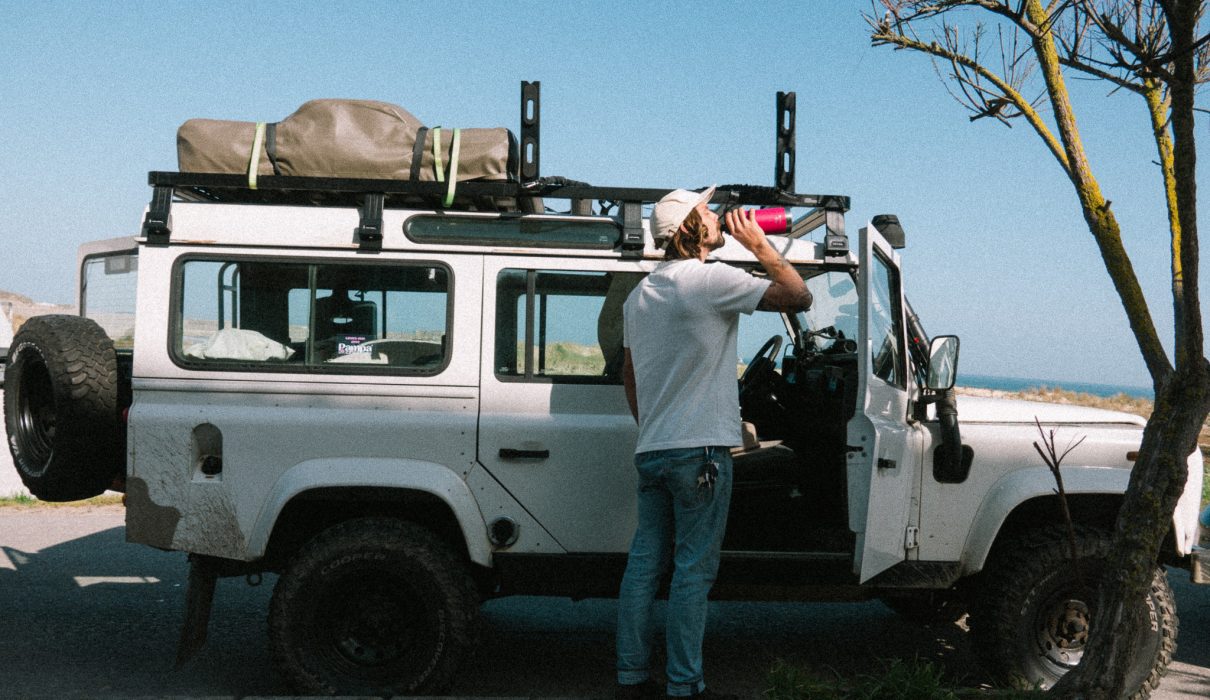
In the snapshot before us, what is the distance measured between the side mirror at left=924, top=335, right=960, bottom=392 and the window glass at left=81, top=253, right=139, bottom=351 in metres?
3.65

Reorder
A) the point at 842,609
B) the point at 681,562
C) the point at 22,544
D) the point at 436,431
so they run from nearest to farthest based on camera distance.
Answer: the point at 681,562, the point at 436,431, the point at 842,609, the point at 22,544

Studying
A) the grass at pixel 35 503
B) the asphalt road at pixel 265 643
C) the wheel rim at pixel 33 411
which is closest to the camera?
the wheel rim at pixel 33 411

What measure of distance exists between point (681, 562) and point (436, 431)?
1170 millimetres

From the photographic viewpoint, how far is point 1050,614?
411cm

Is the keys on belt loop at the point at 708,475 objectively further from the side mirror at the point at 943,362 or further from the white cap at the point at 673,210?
the side mirror at the point at 943,362

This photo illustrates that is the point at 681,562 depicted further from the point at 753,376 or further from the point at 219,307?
the point at 219,307

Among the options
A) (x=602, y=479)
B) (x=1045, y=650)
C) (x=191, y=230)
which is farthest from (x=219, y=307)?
(x=1045, y=650)

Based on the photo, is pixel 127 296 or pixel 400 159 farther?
pixel 127 296

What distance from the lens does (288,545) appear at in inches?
166

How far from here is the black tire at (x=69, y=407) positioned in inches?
158

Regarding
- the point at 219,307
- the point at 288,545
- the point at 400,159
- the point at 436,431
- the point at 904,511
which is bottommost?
the point at 288,545

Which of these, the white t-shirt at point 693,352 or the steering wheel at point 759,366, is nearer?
the white t-shirt at point 693,352

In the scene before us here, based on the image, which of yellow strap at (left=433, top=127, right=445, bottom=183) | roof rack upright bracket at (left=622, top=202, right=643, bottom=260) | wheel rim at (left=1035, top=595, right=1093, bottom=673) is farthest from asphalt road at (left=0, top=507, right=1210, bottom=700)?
yellow strap at (left=433, top=127, right=445, bottom=183)

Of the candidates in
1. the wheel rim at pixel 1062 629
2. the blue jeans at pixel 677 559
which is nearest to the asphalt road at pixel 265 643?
the wheel rim at pixel 1062 629
